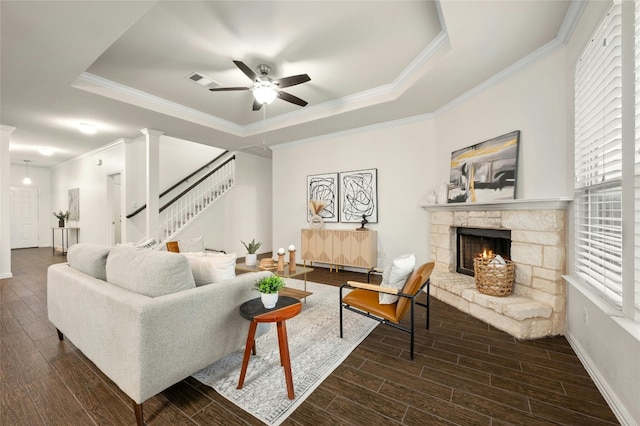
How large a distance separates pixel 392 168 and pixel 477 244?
197cm

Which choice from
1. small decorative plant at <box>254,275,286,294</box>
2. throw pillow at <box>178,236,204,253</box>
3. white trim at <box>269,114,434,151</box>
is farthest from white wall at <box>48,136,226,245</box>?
small decorative plant at <box>254,275,286,294</box>

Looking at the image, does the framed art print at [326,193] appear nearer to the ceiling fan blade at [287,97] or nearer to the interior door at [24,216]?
the ceiling fan blade at [287,97]

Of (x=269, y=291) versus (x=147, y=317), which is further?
(x=269, y=291)

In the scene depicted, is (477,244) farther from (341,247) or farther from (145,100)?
(145,100)

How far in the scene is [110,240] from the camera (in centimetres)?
654

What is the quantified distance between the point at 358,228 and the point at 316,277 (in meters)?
Answer: 1.25

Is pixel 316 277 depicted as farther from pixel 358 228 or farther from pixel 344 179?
pixel 344 179

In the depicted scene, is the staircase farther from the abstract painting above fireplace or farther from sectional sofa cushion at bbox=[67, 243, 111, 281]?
the abstract painting above fireplace

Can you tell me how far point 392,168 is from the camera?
5.00 m

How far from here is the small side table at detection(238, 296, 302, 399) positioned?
68.6 inches

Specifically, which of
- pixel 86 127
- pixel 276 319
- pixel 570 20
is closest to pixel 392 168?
pixel 570 20

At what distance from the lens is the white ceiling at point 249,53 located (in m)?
2.33

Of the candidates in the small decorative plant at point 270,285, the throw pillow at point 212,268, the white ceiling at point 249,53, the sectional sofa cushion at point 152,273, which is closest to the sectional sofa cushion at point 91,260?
the sectional sofa cushion at point 152,273

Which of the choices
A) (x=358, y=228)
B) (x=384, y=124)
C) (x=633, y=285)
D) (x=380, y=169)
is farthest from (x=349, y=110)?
(x=633, y=285)
